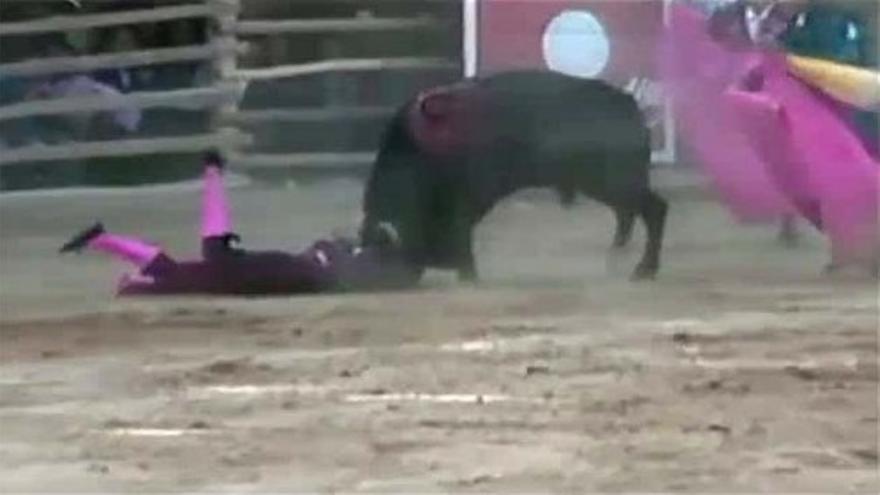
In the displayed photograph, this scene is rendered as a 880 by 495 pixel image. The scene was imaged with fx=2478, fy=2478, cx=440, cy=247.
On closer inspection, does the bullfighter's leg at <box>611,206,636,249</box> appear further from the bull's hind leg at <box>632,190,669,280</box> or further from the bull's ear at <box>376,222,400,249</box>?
the bull's ear at <box>376,222,400,249</box>

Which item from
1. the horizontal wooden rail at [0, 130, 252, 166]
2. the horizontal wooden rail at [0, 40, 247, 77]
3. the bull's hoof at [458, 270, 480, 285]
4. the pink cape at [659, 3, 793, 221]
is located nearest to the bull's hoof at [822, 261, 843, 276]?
the pink cape at [659, 3, 793, 221]

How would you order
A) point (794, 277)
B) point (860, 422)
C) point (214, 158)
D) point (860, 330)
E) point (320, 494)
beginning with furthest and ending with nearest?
point (214, 158), point (794, 277), point (860, 330), point (860, 422), point (320, 494)

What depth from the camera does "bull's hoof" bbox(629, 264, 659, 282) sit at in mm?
5328

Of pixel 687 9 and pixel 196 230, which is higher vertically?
pixel 687 9

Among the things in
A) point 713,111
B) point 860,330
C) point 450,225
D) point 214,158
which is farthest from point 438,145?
point 214,158

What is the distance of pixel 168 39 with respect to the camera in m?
7.13

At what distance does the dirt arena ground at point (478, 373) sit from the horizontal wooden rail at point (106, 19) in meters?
1.11

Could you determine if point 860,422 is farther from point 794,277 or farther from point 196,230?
point 196,230

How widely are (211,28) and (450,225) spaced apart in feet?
5.93

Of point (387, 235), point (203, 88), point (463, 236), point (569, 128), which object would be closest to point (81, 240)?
point (387, 235)

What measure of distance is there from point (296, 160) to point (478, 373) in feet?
9.28

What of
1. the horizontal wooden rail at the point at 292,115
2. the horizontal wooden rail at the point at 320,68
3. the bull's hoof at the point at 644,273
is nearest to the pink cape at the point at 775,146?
the bull's hoof at the point at 644,273

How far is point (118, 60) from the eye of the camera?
23.4 ft

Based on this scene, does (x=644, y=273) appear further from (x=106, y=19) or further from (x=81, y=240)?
(x=106, y=19)
